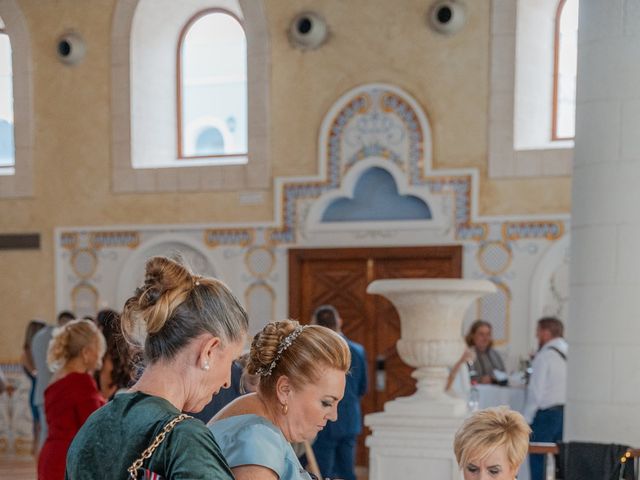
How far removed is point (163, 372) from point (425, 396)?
3457 mm

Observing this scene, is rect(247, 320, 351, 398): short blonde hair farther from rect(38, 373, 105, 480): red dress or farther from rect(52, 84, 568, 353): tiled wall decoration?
rect(52, 84, 568, 353): tiled wall decoration

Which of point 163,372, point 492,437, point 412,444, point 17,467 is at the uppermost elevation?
point 163,372

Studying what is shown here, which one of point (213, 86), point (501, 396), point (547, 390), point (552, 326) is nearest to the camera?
point (547, 390)

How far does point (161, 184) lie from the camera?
938 centimetres

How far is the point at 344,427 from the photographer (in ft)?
21.0

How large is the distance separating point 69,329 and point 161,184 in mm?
5235

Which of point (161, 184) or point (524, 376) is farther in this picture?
point (161, 184)

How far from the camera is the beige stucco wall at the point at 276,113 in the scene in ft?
27.3

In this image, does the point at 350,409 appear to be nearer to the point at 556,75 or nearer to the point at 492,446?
the point at 492,446

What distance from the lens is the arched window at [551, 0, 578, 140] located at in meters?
8.55

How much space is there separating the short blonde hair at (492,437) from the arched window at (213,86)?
22.3 ft

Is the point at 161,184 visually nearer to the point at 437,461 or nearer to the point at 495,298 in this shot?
the point at 495,298

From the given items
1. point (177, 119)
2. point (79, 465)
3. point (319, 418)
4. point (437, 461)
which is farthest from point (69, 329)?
point (177, 119)

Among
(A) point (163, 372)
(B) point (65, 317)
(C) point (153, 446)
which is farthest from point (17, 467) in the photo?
(C) point (153, 446)
